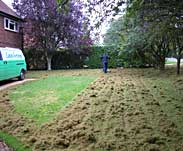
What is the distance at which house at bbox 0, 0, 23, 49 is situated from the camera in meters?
25.6

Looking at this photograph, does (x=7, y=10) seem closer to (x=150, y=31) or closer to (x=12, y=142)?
(x=150, y=31)

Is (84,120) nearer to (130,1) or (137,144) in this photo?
(137,144)

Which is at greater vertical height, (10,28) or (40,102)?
(10,28)

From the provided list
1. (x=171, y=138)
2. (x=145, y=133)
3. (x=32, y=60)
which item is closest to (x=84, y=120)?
(x=145, y=133)

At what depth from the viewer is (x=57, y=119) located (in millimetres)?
7738

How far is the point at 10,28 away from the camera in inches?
1086

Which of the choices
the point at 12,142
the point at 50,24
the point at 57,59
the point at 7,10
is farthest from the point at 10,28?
the point at 12,142

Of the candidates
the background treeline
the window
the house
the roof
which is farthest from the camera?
the window

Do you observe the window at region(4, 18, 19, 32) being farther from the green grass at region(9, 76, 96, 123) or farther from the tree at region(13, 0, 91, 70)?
the green grass at region(9, 76, 96, 123)

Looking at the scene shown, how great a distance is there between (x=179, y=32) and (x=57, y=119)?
8.96 metres

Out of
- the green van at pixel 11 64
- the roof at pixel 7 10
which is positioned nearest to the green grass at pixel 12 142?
the green van at pixel 11 64

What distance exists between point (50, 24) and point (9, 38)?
371 cm

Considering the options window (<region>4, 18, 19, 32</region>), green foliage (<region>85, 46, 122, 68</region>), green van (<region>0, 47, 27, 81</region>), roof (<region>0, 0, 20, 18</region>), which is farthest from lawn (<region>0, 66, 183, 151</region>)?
green foliage (<region>85, 46, 122, 68</region>)

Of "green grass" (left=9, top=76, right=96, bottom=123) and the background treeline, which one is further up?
the background treeline
